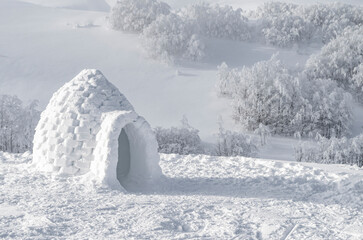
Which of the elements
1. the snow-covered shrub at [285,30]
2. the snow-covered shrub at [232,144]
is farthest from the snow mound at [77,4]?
the snow-covered shrub at [232,144]

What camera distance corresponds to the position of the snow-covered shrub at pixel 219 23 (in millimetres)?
22578

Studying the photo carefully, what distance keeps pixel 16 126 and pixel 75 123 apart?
25.9 feet

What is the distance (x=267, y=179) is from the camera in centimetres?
842

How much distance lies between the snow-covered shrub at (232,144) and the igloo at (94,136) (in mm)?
6252

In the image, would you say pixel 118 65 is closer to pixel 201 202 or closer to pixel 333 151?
pixel 333 151

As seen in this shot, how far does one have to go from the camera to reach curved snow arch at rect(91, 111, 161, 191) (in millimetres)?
7215

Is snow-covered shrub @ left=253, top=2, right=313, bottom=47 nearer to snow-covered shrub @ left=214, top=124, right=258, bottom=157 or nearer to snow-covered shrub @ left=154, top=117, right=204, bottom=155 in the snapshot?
snow-covered shrub @ left=214, top=124, right=258, bottom=157

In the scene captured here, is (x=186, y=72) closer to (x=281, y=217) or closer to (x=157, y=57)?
(x=157, y=57)

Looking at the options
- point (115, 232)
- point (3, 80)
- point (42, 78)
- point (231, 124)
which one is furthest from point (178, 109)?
point (115, 232)

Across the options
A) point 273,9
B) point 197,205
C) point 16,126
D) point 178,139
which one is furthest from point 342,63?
point 197,205

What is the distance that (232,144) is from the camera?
14.3m

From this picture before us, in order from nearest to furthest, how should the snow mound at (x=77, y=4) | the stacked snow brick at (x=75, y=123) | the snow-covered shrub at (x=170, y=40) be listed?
1. the stacked snow brick at (x=75, y=123)
2. the snow-covered shrub at (x=170, y=40)
3. the snow mound at (x=77, y=4)

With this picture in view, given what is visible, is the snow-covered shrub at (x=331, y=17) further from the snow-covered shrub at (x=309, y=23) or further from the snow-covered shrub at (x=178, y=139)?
the snow-covered shrub at (x=178, y=139)

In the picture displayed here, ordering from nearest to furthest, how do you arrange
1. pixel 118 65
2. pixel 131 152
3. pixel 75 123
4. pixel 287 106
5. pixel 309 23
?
pixel 75 123 → pixel 131 152 → pixel 287 106 → pixel 118 65 → pixel 309 23
